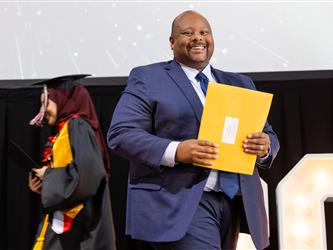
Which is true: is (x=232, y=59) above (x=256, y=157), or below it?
above

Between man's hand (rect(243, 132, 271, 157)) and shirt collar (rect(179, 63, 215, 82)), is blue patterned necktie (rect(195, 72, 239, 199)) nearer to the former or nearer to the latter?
man's hand (rect(243, 132, 271, 157))

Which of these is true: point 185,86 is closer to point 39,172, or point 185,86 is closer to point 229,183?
point 229,183

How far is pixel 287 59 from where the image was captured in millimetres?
3566

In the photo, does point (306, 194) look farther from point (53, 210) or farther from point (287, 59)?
point (53, 210)

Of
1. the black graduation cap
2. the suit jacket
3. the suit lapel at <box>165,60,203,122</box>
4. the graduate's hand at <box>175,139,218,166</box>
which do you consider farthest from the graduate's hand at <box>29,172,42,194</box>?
the graduate's hand at <box>175,139,218,166</box>

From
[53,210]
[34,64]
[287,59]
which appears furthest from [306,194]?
[34,64]

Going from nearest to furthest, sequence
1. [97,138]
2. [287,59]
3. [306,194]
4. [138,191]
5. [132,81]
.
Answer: [138,191] → [132,81] → [97,138] → [306,194] → [287,59]

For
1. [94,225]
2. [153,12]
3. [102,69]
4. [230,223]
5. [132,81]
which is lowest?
[94,225]

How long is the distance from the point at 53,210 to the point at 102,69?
1431mm

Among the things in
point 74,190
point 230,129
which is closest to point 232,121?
point 230,129

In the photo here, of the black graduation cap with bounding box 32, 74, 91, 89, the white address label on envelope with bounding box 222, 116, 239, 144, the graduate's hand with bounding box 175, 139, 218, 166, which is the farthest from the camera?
the black graduation cap with bounding box 32, 74, 91, 89

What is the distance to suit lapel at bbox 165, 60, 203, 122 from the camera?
1.67 m

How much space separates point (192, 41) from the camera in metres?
1.80

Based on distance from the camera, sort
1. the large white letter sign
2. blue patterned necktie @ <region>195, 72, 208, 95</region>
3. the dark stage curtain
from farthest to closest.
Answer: the dark stage curtain → the large white letter sign → blue patterned necktie @ <region>195, 72, 208, 95</region>
